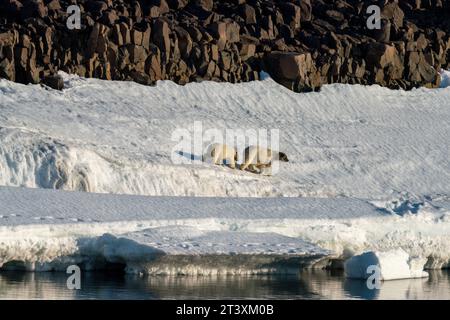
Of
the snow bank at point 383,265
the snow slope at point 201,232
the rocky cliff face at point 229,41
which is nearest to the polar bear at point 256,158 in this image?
the snow slope at point 201,232

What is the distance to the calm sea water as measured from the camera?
2036 centimetres

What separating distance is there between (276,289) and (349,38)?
52.1 ft

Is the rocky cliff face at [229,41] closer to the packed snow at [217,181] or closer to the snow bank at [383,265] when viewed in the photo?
the packed snow at [217,181]

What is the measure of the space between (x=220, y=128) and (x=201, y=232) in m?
8.46

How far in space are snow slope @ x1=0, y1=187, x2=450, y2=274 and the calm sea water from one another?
273 millimetres

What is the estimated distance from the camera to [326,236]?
24.2 metres

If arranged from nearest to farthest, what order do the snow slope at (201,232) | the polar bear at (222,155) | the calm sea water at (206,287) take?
1. the calm sea water at (206,287)
2. the snow slope at (201,232)
3. the polar bear at (222,155)

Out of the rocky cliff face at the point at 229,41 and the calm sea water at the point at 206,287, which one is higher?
the rocky cliff face at the point at 229,41

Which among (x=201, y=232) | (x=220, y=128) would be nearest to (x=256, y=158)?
(x=220, y=128)

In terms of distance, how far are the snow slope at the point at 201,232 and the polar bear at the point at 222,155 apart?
3.28m

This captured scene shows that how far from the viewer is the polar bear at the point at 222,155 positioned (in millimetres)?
28906

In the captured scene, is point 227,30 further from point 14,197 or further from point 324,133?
point 14,197

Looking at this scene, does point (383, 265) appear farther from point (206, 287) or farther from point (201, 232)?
point (206, 287)
